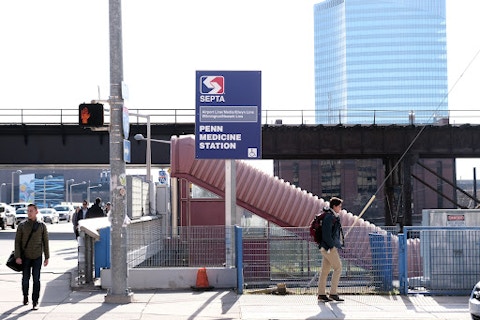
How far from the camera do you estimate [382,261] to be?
43.0 ft

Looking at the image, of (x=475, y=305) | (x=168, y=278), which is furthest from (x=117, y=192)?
(x=475, y=305)

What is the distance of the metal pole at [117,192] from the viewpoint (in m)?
11.8

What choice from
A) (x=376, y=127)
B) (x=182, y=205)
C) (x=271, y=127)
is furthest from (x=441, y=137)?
(x=182, y=205)

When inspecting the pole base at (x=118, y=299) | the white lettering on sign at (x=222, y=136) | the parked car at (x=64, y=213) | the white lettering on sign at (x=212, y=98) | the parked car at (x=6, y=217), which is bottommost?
the parked car at (x=64, y=213)

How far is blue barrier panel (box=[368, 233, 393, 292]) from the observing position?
512 inches

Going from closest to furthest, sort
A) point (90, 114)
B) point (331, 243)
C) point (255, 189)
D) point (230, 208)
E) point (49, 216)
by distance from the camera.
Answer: point (331, 243) → point (90, 114) → point (230, 208) → point (255, 189) → point (49, 216)

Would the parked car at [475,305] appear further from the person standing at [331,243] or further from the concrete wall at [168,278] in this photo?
the concrete wall at [168,278]

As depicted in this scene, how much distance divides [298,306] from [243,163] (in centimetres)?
1169

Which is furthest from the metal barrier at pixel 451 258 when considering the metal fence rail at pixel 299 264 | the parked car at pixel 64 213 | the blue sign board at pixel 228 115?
the parked car at pixel 64 213

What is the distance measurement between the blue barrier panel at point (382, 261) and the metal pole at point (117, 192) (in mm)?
4547

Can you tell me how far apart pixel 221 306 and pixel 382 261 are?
3359mm

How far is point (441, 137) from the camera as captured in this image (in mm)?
43500

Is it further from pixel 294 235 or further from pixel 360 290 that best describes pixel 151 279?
pixel 360 290

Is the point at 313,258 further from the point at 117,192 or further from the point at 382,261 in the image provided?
the point at 117,192
